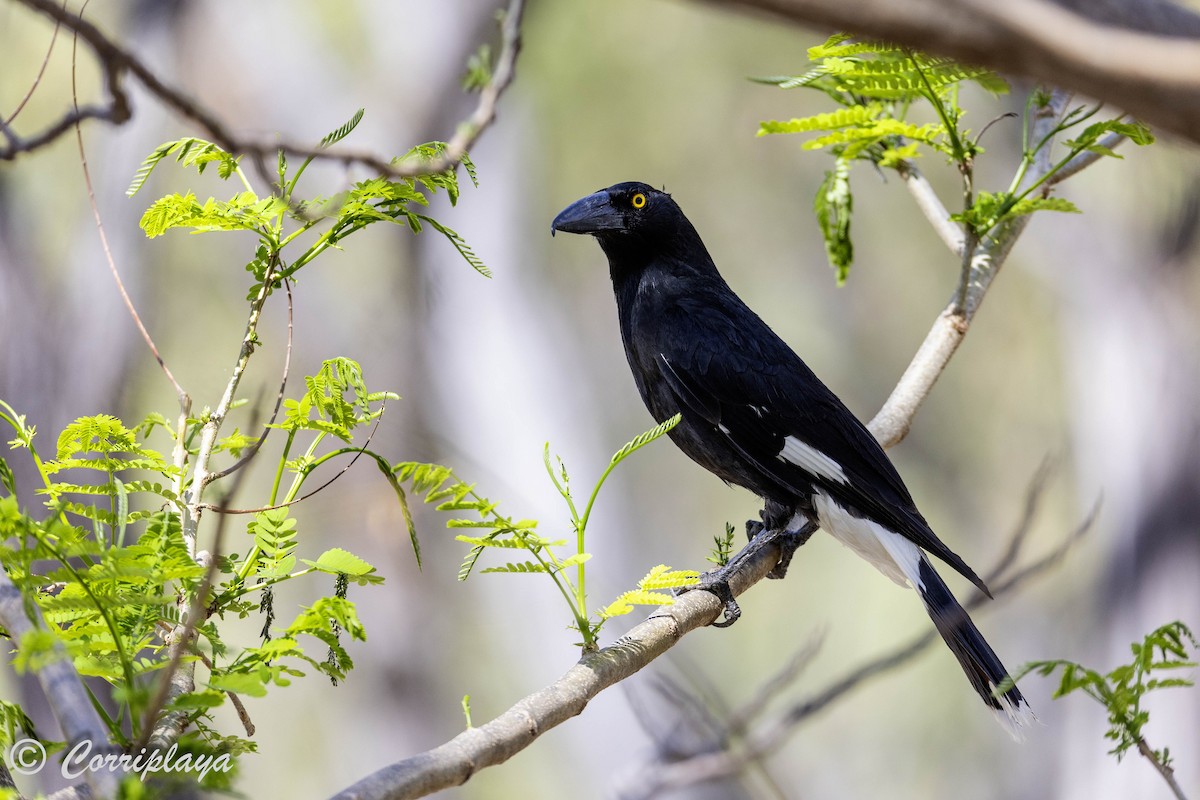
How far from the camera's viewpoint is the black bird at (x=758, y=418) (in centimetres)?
201

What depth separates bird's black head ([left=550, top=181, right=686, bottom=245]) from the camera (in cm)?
237

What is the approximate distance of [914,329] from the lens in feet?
22.5

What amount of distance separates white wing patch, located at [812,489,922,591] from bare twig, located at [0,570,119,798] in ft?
5.06

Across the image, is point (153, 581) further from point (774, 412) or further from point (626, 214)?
point (626, 214)

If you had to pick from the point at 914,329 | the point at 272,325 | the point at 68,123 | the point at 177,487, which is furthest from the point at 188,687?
the point at 914,329

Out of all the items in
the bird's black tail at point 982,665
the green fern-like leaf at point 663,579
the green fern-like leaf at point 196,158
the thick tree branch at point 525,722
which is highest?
the green fern-like leaf at point 196,158

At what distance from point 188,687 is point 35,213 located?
4.01 metres

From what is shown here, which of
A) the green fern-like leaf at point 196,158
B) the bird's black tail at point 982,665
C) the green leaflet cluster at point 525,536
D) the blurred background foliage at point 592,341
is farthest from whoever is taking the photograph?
the blurred background foliage at point 592,341

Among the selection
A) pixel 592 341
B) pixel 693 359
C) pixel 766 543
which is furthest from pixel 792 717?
pixel 592 341

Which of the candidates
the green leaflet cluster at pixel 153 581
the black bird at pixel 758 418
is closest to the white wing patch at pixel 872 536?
the black bird at pixel 758 418

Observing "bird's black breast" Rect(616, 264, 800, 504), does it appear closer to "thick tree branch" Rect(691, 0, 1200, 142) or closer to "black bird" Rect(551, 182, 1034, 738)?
"black bird" Rect(551, 182, 1034, 738)

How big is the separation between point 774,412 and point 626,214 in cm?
56

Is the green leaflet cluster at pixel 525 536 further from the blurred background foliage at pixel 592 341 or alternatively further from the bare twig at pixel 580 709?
the blurred background foliage at pixel 592 341

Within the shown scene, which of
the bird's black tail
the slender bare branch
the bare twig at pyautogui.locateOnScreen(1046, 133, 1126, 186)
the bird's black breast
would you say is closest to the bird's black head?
the bird's black breast
